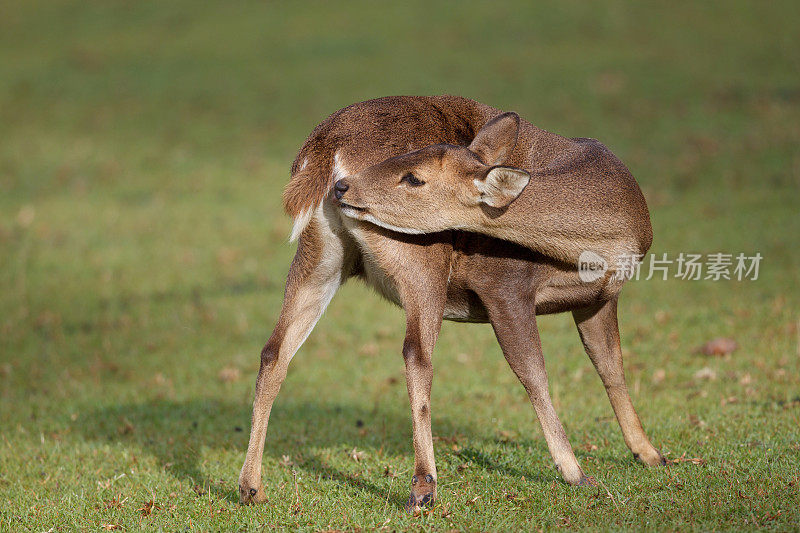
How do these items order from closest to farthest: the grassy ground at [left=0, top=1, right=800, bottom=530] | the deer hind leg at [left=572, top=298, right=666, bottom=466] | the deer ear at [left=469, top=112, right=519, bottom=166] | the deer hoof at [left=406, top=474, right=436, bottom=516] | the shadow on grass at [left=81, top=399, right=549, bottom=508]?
the deer hoof at [left=406, top=474, right=436, bottom=516] → the deer ear at [left=469, top=112, right=519, bottom=166] → the grassy ground at [left=0, top=1, right=800, bottom=530] → the deer hind leg at [left=572, top=298, right=666, bottom=466] → the shadow on grass at [left=81, top=399, right=549, bottom=508]

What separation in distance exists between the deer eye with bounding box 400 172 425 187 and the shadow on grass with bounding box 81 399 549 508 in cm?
183

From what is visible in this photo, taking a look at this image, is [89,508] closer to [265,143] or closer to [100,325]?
[100,325]

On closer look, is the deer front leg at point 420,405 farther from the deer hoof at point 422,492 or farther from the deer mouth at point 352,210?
the deer mouth at point 352,210

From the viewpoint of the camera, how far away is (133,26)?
2552 cm

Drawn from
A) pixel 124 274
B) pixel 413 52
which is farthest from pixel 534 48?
pixel 124 274

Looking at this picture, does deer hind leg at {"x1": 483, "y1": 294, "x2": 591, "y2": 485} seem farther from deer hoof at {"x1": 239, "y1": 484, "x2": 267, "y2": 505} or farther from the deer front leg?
deer hoof at {"x1": 239, "y1": 484, "x2": 267, "y2": 505}

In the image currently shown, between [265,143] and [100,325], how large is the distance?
8.17 meters

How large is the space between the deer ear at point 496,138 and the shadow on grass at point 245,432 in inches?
76.4

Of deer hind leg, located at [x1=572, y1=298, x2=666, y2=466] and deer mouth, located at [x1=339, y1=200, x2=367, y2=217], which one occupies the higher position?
deer mouth, located at [x1=339, y1=200, x2=367, y2=217]

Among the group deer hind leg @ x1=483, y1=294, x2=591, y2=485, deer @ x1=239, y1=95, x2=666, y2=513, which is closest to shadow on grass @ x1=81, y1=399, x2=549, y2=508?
deer hind leg @ x1=483, y1=294, x2=591, y2=485

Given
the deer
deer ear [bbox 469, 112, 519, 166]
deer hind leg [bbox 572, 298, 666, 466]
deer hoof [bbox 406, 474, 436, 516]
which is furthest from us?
deer hind leg [bbox 572, 298, 666, 466]

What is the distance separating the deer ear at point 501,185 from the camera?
511cm

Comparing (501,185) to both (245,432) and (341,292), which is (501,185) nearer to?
(245,432)

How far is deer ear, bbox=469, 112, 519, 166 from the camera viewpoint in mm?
5426
